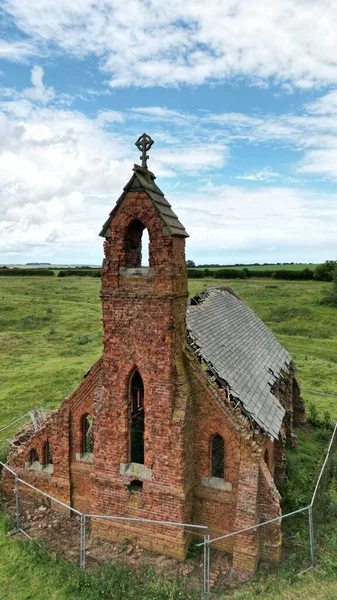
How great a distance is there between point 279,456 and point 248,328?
6545 millimetres

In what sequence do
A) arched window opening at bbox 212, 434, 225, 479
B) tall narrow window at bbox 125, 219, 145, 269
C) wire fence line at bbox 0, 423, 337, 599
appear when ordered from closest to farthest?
wire fence line at bbox 0, 423, 337, 599, tall narrow window at bbox 125, 219, 145, 269, arched window opening at bbox 212, 434, 225, 479

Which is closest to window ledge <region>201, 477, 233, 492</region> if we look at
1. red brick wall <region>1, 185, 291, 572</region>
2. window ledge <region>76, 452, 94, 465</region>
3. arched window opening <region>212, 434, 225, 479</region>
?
red brick wall <region>1, 185, 291, 572</region>

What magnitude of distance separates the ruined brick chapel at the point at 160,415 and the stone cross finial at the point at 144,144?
3 cm

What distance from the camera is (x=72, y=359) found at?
34.6m

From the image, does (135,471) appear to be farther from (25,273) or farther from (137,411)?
(25,273)

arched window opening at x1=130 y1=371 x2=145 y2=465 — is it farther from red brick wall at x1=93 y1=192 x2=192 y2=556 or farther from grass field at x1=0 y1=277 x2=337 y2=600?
grass field at x1=0 y1=277 x2=337 y2=600

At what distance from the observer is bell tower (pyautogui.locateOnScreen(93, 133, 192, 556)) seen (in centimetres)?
1063

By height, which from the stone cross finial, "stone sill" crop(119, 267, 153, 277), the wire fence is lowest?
the wire fence

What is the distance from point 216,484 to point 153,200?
7.54 metres

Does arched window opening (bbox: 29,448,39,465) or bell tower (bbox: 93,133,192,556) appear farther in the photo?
arched window opening (bbox: 29,448,39,465)

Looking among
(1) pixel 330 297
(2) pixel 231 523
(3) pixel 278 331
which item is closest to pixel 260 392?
(2) pixel 231 523

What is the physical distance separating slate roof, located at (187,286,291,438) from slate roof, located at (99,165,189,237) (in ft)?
11.6

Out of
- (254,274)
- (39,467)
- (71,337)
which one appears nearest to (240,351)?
(39,467)

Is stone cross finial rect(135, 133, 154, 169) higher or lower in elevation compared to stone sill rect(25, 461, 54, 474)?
higher
